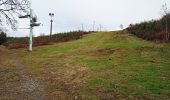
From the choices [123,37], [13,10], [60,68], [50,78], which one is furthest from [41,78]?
[123,37]

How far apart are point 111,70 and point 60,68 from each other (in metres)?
4.36

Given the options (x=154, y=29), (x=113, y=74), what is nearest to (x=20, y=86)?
(x=113, y=74)

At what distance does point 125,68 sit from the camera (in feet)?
69.4

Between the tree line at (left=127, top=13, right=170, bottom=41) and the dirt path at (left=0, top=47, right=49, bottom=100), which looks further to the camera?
the tree line at (left=127, top=13, right=170, bottom=41)

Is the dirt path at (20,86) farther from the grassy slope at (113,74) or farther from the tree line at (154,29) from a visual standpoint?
the tree line at (154,29)

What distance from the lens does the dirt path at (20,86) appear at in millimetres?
16391

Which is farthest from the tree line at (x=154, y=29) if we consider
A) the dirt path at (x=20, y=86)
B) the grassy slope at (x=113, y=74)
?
the dirt path at (x=20, y=86)

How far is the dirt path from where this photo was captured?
645 inches

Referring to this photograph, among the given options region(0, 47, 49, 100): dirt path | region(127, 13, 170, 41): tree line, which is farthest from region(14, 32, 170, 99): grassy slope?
region(127, 13, 170, 41): tree line

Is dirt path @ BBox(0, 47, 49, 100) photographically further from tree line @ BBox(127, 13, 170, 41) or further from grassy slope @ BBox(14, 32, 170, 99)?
tree line @ BBox(127, 13, 170, 41)

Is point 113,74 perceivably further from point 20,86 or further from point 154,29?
point 154,29

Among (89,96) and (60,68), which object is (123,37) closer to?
(60,68)

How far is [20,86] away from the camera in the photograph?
18750mm

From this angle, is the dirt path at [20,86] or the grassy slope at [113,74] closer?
the grassy slope at [113,74]
